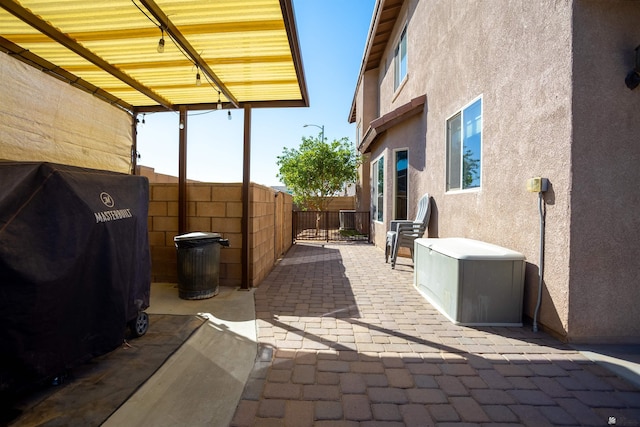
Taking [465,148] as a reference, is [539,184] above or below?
below

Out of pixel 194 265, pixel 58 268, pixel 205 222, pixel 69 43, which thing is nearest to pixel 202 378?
pixel 58 268

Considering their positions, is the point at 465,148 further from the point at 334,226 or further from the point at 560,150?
the point at 334,226

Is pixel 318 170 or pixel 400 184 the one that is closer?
pixel 400 184

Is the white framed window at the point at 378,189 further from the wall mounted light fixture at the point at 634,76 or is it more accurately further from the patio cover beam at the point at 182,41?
the wall mounted light fixture at the point at 634,76

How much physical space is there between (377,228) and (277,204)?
3609 mm

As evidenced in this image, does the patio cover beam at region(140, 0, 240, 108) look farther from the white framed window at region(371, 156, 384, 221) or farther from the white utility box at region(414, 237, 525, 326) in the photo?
the white framed window at region(371, 156, 384, 221)

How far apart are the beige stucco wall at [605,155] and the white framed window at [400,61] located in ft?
19.9

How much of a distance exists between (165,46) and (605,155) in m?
4.82

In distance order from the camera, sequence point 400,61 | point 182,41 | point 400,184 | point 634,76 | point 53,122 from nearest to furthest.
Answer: point 634,76, point 53,122, point 182,41, point 400,184, point 400,61

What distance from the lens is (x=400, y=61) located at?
9203 millimetres

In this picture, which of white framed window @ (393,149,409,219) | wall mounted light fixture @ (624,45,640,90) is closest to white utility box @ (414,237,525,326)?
wall mounted light fixture @ (624,45,640,90)

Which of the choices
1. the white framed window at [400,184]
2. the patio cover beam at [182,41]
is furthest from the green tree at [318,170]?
the patio cover beam at [182,41]

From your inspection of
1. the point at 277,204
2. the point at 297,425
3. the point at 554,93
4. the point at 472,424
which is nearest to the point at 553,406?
the point at 472,424

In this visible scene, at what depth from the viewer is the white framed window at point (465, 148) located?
4.61 meters
